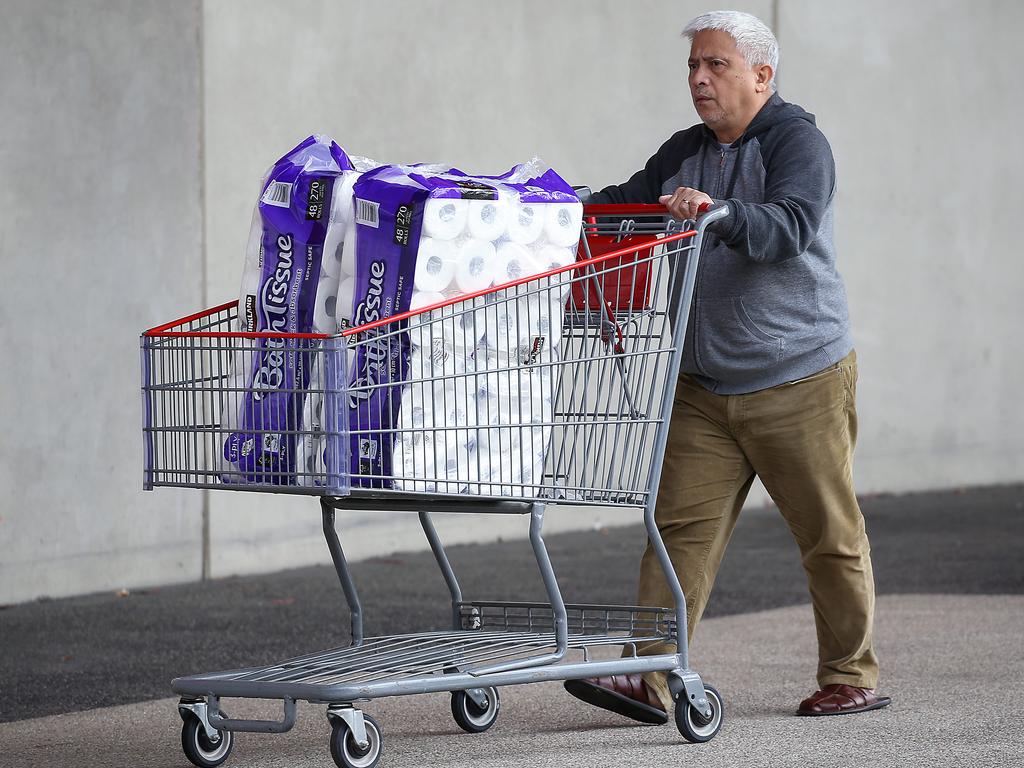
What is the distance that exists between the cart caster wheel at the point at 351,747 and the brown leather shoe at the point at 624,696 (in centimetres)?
80

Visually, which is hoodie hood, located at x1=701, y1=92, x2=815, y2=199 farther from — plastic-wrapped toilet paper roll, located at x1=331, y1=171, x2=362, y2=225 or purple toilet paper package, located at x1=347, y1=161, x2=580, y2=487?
plastic-wrapped toilet paper roll, located at x1=331, y1=171, x2=362, y2=225

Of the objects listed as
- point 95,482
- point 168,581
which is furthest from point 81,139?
point 168,581

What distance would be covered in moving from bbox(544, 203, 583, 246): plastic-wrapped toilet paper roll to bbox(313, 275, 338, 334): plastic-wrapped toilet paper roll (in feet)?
1.68

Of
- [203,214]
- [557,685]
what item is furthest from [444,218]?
[203,214]

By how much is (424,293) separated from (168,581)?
4.24 meters

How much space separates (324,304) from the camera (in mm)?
3943

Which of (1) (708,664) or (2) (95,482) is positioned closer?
(1) (708,664)

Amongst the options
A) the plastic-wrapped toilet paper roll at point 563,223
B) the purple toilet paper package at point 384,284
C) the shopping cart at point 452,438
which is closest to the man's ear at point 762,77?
the shopping cart at point 452,438

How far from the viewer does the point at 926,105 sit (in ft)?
39.2

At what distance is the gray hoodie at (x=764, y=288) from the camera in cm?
448

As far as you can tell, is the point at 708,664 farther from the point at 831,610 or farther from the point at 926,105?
the point at 926,105

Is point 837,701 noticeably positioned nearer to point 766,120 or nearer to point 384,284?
point 766,120

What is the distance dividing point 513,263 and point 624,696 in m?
1.26

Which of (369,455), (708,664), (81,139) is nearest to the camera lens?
(369,455)
